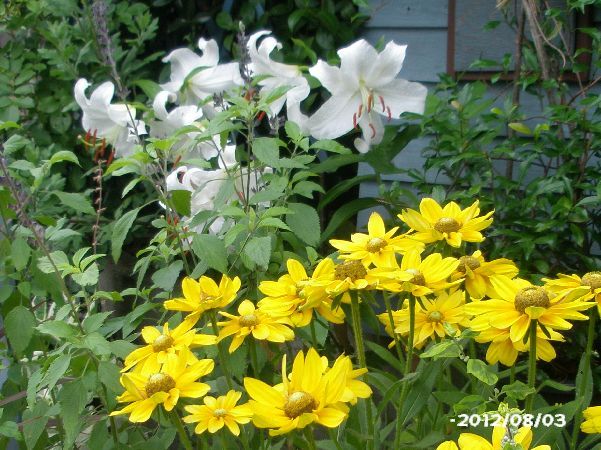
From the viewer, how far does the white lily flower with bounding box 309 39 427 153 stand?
187 centimetres

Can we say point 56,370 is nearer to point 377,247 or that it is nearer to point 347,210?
point 377,247

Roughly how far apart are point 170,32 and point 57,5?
0.49 m

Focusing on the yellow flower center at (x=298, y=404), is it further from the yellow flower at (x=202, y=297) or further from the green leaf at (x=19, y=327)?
the green leaf at (x=19, y=327)

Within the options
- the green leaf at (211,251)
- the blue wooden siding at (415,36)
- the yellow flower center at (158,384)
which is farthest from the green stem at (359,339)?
the blue wooden siding at (415,36)

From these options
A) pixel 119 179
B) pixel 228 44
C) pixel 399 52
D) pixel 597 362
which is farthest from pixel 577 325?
pixel 119 179

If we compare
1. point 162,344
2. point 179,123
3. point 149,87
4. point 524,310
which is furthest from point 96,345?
point 149,87

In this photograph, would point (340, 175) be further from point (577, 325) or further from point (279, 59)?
point (577, 325)

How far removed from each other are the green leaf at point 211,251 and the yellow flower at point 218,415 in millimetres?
371

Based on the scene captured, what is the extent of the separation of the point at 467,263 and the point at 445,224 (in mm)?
59

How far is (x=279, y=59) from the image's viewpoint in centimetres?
311

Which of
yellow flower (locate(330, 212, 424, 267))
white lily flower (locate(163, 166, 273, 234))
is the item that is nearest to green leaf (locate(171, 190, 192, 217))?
white lily flower (locate(163, 166, 273, 234))

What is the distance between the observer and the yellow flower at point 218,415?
40.7 inches

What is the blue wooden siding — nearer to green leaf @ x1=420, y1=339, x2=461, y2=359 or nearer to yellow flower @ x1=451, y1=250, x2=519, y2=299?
yellow flower @ x1=451, y1=250, x2=519, y2=299

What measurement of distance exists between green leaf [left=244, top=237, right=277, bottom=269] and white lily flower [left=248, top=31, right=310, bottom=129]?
54cm
